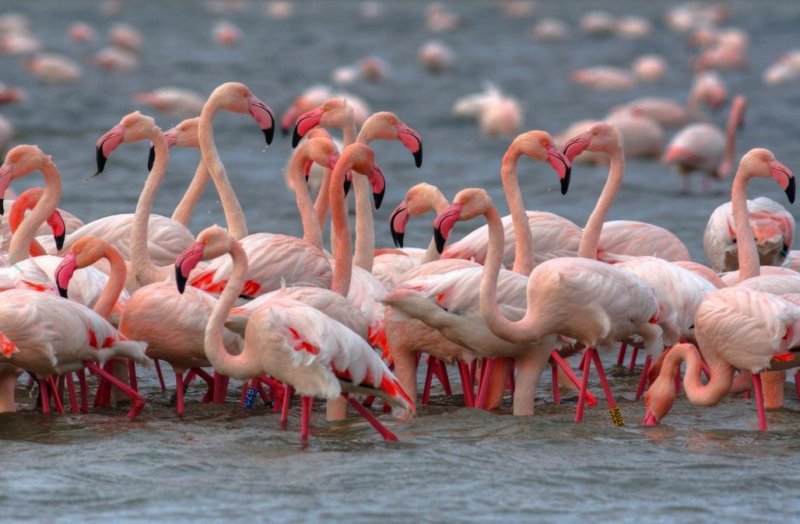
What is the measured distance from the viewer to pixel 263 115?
7941 mm

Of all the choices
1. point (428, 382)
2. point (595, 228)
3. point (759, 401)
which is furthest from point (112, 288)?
point (759, 401)

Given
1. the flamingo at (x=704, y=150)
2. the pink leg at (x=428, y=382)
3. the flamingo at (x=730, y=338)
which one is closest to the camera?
the flamingo at (x=730, y=338)

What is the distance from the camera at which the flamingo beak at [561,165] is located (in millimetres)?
7213

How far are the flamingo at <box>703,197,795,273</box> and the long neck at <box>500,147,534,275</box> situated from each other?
1.72 meters

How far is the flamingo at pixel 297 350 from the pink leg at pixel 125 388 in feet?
2.11

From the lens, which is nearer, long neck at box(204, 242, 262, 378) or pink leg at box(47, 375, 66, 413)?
long neck at box(204, 242, 262, 378)

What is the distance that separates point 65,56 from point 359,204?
2139 cm

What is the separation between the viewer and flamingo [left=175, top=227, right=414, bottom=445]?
6078mm

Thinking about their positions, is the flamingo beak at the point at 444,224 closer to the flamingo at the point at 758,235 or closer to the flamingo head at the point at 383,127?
the flamingo head at the point at 383,127

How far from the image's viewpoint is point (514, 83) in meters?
24.5

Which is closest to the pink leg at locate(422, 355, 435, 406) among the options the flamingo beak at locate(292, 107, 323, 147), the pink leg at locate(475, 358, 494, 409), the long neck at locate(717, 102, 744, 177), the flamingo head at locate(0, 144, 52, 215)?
the pink leg at locate(475, 358, 494, 409)

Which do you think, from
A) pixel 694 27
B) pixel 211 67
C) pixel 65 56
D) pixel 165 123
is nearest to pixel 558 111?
pixel 165 123

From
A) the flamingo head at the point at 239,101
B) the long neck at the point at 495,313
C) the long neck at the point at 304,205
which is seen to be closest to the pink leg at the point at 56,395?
the long neck at the point at 304,205

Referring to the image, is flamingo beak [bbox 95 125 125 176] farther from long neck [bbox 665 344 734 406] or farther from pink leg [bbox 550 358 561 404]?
long neck [bbox 665 344 734 406]
